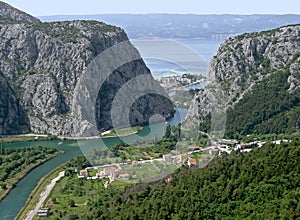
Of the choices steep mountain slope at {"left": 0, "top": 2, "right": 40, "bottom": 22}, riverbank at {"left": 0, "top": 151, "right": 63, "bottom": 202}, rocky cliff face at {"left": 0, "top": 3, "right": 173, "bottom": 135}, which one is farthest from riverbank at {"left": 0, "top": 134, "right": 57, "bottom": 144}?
steep mountain slope at {"left": 0, "top": 2, "right": 40, "bottom": 22}

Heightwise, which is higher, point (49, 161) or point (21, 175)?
point (21, 175)

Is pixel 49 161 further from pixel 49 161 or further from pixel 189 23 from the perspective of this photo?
pixel 189 23

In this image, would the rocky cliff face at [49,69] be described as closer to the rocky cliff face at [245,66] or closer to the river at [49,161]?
the river at [49,161]

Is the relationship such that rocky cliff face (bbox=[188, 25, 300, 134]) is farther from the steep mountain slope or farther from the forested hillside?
the steep mountain slope

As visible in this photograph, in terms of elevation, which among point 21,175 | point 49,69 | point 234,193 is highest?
point 49,69

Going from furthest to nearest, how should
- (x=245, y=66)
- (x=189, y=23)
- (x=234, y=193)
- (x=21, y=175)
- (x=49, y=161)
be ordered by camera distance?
1. (x=189, y=23)
2. (x=245, y=66)
3. (x=49, y=161)
4. (x=21, y=175)
5. (x=234, y=193)

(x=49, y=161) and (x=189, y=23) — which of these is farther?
(x=189, y=23)

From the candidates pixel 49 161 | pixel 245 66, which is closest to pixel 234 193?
pixel 49 161
